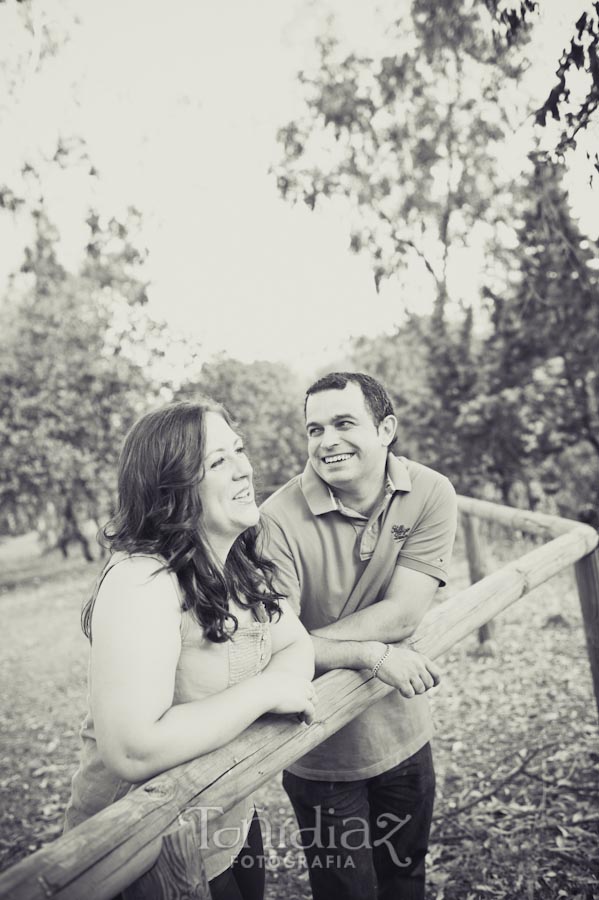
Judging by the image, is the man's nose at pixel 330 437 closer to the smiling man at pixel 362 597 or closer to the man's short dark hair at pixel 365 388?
the smiling man at pixel 362 597

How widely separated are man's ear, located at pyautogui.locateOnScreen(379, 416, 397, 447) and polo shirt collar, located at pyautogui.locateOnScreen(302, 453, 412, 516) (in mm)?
84

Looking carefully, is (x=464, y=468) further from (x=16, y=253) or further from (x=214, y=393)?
(x=16, y=253)

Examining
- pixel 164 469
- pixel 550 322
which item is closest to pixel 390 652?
pixel 164 469

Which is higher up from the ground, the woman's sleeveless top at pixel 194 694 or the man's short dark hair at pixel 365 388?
the man's short dark hair at pixel 365 388

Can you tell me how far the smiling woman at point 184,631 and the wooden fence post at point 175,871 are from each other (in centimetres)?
14

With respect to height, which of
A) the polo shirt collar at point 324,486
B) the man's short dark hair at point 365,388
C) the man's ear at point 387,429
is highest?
the man's short dark hair at point 365,388

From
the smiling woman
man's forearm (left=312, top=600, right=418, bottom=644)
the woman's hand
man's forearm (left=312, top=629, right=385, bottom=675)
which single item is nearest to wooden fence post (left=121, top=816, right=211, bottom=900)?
the smiling woman

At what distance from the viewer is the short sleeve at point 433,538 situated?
8.02 feet

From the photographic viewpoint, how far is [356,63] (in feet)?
35.7

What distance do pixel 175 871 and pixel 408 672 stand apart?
3.18ft

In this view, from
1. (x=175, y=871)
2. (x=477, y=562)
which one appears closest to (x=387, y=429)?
(x=175, y=871)

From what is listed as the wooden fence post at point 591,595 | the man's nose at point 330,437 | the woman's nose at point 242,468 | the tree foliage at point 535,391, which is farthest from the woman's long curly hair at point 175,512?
the tree foliage at point 535,391

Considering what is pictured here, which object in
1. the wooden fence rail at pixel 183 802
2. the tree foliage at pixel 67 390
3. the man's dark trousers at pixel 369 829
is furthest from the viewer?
the tree foliage at pixel 67 390

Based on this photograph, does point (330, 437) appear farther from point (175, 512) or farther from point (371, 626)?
point (175, 512)
